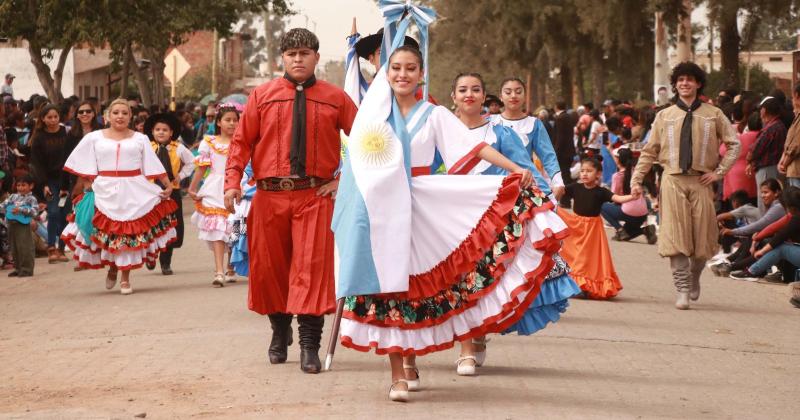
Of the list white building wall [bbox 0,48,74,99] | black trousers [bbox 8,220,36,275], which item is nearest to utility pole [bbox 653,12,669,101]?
black trousers [bbox 8,220,36,275]

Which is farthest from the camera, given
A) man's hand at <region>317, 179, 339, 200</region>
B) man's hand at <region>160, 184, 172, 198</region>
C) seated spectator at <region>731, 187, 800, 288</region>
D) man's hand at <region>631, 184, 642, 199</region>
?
seated spectator at <region>731, 187, 800, 288</region>

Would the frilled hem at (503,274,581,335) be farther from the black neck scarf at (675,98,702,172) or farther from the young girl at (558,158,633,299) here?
the young girl at (558,158,633,299)

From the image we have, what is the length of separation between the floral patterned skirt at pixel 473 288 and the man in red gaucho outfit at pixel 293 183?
1253 mm

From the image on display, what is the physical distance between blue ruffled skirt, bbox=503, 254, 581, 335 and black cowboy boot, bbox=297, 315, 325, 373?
121 cm

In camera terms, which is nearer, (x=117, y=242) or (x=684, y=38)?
(x=117, y=242)

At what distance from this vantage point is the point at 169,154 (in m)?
16.4

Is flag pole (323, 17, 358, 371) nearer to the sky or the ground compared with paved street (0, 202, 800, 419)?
nearer to the sky

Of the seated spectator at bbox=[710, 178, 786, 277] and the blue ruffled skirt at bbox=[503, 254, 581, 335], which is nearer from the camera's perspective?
the blue ruffled skirt at bbox=[503, 254, 581, 335]

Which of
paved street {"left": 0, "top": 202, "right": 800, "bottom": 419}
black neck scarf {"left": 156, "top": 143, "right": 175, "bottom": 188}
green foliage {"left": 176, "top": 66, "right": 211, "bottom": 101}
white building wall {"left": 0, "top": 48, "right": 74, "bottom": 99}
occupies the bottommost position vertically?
paved street {"left": 0, "top": 202, "right": 800, "bottom": 419}

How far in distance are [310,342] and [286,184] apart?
1015 mm

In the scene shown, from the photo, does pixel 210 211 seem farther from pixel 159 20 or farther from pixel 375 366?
pixel 159 20

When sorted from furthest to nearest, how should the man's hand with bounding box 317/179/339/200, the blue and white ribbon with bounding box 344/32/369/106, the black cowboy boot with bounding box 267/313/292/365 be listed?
the blue and white ribbon with bounding box 344/32/369/106 < the black cowboy boot with bounding box 267/313/292/365 < the man's hand with bounding box 317/179/339/200

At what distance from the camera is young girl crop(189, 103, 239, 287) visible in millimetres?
14852

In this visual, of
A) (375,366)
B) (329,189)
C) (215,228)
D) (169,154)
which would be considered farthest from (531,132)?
(169,154)
